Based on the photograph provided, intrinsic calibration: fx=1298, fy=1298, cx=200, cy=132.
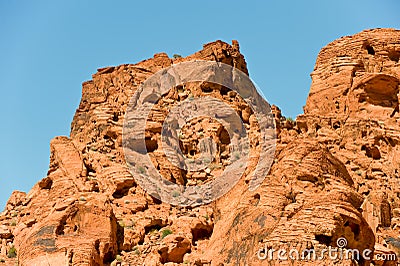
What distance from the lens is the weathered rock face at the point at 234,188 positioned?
207 ft

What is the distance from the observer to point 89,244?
67.2 metres

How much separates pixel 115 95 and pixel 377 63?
1806 cm

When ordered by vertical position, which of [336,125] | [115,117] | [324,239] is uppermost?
[336,125]

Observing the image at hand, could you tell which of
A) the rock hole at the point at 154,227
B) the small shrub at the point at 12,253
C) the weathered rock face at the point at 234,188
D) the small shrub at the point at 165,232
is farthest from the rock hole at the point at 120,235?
the small shrub at the point at 12,253

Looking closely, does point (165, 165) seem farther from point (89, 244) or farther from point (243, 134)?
point (89, 244)

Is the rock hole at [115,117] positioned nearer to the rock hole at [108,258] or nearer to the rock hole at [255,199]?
the rock hole at [108,258]

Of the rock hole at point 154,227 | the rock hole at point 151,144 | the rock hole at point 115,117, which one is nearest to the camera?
the rock hole at point 154,227

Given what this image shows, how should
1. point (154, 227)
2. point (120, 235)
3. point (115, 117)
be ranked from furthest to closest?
point (115, 117) → point (154, 227) → point (120, 235)

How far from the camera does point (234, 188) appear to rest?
70.2 m

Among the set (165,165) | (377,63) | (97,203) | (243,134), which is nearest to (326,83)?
(377,63)

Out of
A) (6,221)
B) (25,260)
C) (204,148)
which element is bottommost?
(25,260)

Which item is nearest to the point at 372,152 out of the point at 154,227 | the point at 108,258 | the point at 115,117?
the point at 154,227

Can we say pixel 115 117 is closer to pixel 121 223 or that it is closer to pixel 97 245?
pixel 121 223

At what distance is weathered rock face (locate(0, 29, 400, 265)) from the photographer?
6319 cm
